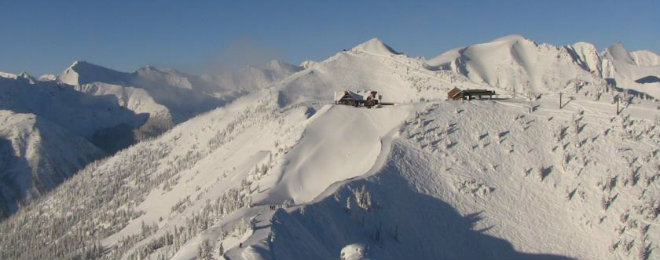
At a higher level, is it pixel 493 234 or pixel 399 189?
pixel 399 189

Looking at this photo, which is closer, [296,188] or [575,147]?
[575,147]

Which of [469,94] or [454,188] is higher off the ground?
[469,94]

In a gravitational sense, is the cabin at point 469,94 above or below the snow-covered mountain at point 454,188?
above

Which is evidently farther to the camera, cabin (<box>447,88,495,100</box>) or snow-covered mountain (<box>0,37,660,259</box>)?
cabin (<box>447,88,495,100</box>)

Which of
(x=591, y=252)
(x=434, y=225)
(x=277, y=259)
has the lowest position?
(x=591, y=252)

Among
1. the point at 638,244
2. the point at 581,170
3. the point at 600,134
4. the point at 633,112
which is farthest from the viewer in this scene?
the point at 633,112

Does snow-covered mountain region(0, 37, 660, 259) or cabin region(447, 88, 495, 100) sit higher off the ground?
cabin region(447, 88, 495, 100)

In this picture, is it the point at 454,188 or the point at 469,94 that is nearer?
the point at 454,188

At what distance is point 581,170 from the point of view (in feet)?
442

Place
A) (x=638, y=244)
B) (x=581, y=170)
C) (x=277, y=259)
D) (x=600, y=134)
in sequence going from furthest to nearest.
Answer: (x=600, y=134) < (x=581, y=170) < (x=638, y=244) < (x=277, y=259)

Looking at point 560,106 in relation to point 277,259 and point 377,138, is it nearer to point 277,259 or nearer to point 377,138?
point 377,138

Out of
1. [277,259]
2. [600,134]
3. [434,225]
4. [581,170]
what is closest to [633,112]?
[600,134]

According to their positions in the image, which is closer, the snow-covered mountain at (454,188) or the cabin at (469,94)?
the snow-covered mountain at (454,188)

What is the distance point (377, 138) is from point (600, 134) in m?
55.2
